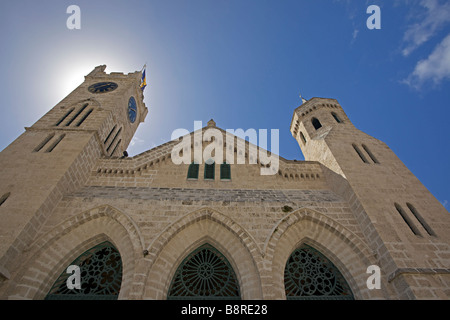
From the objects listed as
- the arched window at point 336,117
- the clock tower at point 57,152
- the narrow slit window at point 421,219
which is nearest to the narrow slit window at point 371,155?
the narrow slit window at point 421,219

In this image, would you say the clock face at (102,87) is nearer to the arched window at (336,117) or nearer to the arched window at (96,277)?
the arched window at (96,277)

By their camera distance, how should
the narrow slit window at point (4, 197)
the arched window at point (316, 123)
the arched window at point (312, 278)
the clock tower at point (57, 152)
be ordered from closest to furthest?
the arched window at point (312, 278)
the clock tower at point (57, 152)
the narrow slit window at point (4, 197)
the arched window at point (316, 123)

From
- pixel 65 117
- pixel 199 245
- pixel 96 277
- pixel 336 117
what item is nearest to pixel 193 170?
pixel 199 245

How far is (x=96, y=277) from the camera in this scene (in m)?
6.86

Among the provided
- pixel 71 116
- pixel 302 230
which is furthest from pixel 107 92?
pixel 302 230

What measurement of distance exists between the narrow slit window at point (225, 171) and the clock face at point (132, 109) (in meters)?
8.44

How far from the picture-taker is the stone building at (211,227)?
21.2 ft

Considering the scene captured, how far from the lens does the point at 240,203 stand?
8016mm

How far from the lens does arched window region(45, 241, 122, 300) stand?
6488mm

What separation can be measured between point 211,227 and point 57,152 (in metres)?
6.45

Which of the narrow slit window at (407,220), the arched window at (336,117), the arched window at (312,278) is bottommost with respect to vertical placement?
the arched window at (312,278)

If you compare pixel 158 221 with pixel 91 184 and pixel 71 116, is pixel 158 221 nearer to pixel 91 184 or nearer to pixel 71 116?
pixel 91 184

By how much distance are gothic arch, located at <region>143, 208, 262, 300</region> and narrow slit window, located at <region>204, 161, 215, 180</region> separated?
241 cm

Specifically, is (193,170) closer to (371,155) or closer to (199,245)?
(199,245)
